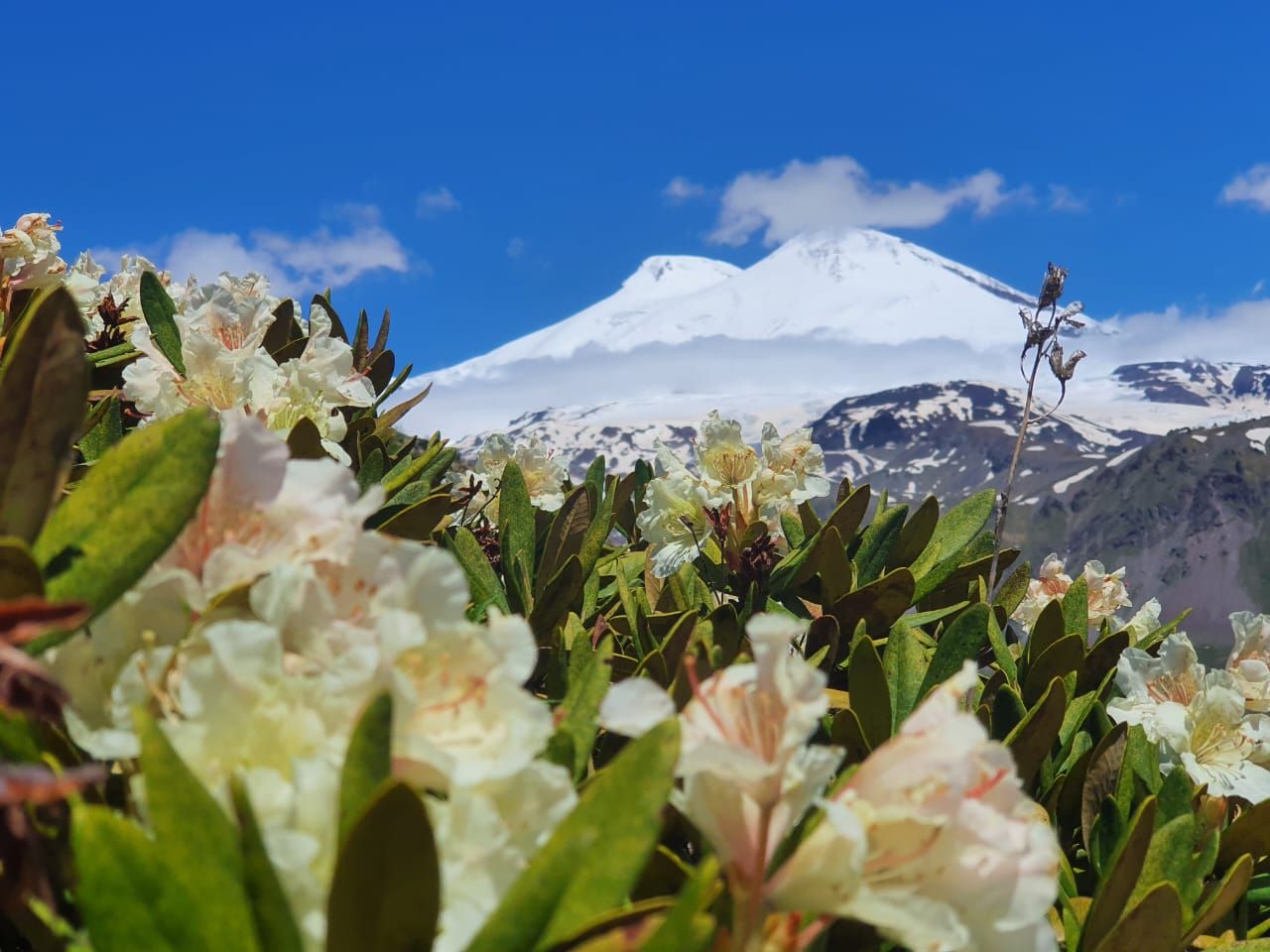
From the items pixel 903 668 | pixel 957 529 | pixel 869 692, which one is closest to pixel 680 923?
pixel 869 692

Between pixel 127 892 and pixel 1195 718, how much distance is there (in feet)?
5.40

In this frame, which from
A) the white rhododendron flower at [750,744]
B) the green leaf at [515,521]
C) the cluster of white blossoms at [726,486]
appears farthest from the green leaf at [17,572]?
the cluster of white blossoms at [726,486]

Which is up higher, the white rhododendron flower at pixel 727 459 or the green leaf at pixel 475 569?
the white rhododendron flower at pixel 727 459

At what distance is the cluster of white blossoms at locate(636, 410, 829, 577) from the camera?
257cm

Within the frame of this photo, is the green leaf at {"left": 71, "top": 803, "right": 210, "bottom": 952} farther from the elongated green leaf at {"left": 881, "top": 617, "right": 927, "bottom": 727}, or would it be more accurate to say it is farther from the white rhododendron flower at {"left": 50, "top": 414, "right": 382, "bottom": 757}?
the elongated green leaf at {"left": 881, "top": 617, "right": 927, "bottom": 727}

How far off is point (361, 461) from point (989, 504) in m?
1.41

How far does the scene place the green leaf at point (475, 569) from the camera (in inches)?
76.3

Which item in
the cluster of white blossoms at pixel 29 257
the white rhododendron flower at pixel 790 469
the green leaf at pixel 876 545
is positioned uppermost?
the cluster of white blossoms at pixel 29 257

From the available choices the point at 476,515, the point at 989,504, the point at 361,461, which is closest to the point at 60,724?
the point at 361,461

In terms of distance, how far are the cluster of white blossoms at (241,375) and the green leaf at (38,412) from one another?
2.88ft

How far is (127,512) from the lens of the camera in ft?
2.86

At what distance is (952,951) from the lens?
812 mm

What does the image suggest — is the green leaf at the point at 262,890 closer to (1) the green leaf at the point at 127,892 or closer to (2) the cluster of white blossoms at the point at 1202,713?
(1) the green leaf at the point at 127,892

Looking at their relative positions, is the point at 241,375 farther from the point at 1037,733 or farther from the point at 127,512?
the point at 1037,733
